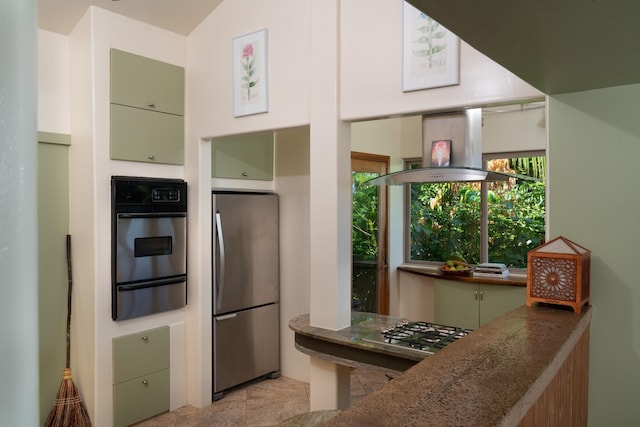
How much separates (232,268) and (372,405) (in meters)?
3.26

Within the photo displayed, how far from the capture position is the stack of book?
432 centimetres

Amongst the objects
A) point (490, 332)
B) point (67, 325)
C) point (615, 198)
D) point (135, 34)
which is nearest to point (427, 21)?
point (615, 198)

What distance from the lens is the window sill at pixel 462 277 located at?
418 cm

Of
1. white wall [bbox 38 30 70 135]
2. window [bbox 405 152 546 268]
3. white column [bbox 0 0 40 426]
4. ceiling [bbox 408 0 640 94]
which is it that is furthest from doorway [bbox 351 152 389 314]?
white column [bbox 0 0 40 426]

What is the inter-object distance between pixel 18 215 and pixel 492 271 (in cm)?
449

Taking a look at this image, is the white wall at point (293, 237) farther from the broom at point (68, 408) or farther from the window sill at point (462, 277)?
the broom at point (68, 408)

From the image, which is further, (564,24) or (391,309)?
(391,309)

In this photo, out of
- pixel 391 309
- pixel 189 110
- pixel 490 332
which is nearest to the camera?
pixel 490 332

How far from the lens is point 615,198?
1837mm

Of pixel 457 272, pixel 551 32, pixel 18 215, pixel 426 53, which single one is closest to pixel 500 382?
pixel 551 32

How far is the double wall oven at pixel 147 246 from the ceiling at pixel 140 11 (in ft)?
3.83

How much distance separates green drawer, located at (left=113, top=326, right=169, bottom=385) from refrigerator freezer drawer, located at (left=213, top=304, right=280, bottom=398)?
42 cm

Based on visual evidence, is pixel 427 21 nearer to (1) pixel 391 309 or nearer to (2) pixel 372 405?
(2) pixel 372 405

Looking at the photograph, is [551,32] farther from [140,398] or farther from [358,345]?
[140,398]
